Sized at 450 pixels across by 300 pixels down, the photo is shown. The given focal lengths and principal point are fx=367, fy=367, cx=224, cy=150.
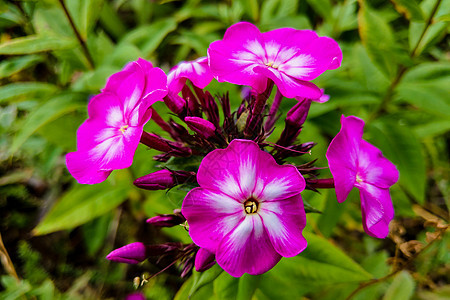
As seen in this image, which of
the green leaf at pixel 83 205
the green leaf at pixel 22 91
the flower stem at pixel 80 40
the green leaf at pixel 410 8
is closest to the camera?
the green leaf at pixel 410 8

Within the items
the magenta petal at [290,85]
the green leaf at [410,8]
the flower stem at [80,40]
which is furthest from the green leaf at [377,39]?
the flower stem at [80,40]

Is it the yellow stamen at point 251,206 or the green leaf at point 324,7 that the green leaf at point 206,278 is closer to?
the yellow stamen at point 251,206

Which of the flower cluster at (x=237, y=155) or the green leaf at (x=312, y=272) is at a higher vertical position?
the flower cluster at (x=237, y=155)

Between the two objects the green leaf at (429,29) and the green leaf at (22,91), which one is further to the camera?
the green leaf at (22,91)

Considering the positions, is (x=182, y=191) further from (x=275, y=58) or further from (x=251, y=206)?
(x=275, y=58)

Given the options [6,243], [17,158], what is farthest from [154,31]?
[6,243]

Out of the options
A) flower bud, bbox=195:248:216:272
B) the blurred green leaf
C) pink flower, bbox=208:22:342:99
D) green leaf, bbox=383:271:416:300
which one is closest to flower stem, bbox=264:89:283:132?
pink flower, bbox=208:22:342:99

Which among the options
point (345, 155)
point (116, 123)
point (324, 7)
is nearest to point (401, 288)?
point (345, 155)
